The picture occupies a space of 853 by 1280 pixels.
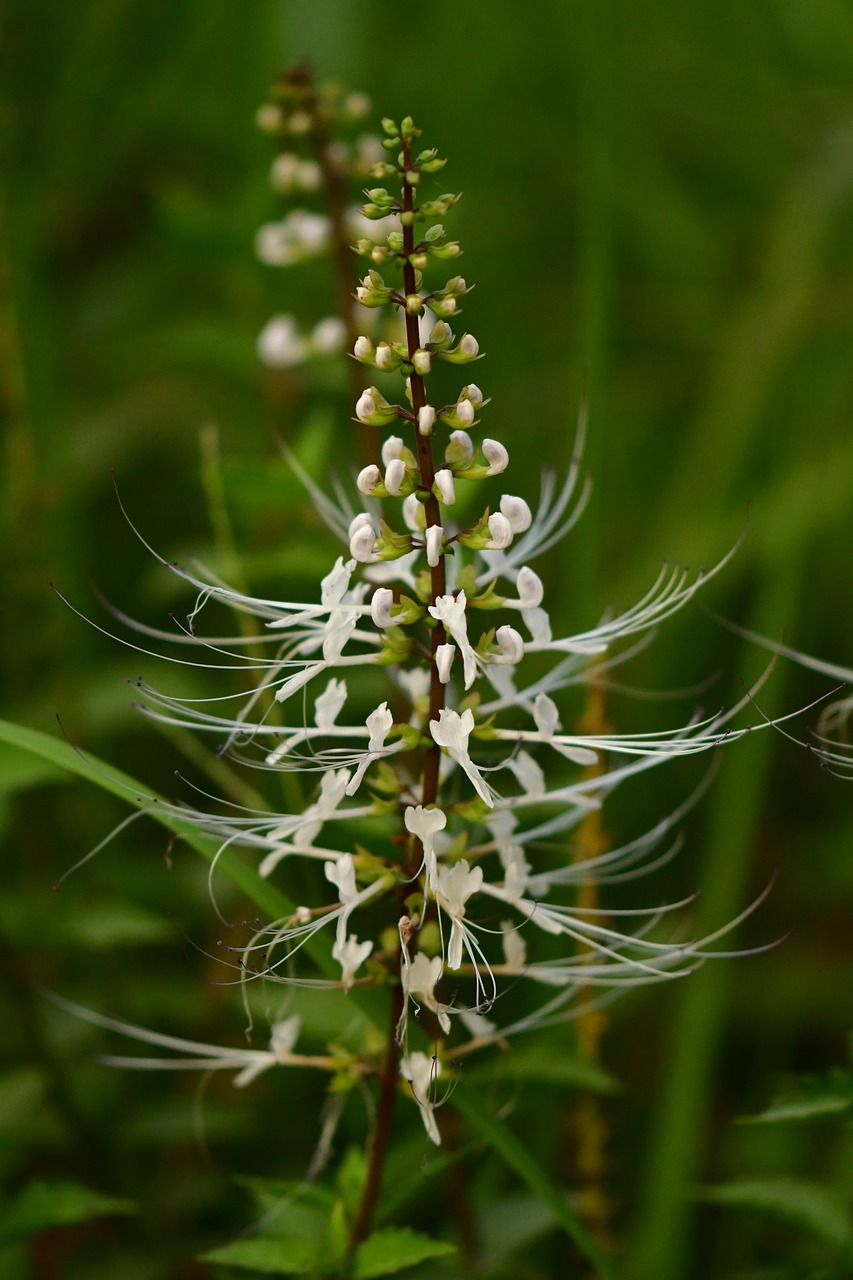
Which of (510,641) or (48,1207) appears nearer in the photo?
(510,641)

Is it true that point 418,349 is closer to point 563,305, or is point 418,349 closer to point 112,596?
point 112,596

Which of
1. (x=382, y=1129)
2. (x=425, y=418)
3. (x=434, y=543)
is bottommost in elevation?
(x=382, y=1129)

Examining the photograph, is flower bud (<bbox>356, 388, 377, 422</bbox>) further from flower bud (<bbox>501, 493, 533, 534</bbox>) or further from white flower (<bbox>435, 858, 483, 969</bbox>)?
white flower (<bbox>435, 858, 483, 969</bbox>)

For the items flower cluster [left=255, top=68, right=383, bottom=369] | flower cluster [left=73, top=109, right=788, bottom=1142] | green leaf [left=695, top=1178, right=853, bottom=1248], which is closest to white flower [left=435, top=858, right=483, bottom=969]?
flower cluster [left=73, top=109, right=788, bottom=1142]

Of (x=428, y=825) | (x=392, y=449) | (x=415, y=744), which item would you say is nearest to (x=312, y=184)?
(x=392, y=449)

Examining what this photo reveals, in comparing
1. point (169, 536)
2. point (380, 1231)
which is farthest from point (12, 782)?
point (169, 536)

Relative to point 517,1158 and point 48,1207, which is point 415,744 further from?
point 48,1207

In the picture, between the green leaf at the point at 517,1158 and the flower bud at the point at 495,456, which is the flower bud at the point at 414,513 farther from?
the green leaf at the point at 517,1158

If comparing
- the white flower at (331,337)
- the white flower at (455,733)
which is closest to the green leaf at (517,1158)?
the white flower at (455,733)
